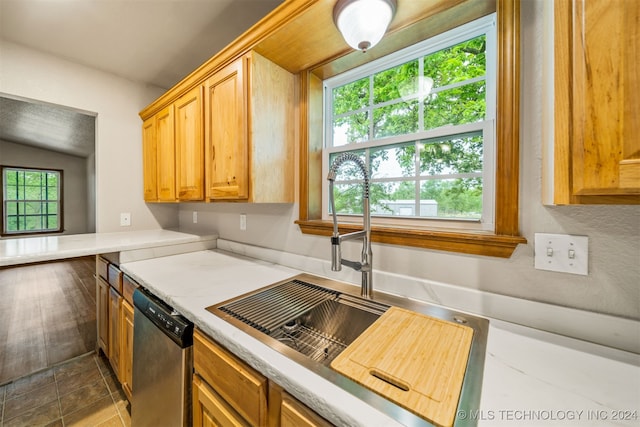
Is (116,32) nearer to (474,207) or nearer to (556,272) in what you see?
(474,207)

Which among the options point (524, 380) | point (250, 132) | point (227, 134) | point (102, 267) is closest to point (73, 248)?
point (102, 267)

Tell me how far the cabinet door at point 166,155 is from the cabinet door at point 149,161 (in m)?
0.09

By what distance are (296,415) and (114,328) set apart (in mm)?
1698

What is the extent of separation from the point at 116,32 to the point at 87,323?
2698mm

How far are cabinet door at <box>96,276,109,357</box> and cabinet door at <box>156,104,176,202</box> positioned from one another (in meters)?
0.76

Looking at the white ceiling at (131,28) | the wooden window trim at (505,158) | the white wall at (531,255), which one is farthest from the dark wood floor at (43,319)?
the wooden window trim at (505,158)

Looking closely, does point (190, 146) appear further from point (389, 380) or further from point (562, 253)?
point (562, 253)

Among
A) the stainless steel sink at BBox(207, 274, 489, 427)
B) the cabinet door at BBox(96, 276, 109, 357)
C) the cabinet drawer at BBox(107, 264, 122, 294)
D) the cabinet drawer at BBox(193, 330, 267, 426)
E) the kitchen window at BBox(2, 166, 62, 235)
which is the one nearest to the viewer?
the cabinet drawer at BBox(193, 330, 267, 426)

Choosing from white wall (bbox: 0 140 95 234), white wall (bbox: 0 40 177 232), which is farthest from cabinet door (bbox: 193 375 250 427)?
white wall (bbox: 0 140 95 234)

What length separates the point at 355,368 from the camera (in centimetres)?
62

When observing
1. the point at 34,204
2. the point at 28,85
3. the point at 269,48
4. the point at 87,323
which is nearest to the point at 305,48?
the point at 269,48

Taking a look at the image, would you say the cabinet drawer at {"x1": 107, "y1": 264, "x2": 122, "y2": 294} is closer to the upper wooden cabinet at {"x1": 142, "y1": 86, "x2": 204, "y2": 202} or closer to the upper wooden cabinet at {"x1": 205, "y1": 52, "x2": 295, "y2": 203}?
the upper wooden cabinet at {"x1": 142, "y1": 86, "x2": 204, "y2": 202}

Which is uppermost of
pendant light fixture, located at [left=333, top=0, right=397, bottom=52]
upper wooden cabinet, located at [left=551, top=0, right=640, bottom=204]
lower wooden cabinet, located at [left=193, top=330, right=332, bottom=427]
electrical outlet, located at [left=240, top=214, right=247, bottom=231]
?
pendant light fixture, located at [left=333, top=0, right=397, bottom=52]

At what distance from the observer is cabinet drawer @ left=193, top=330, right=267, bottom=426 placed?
0.69 m
